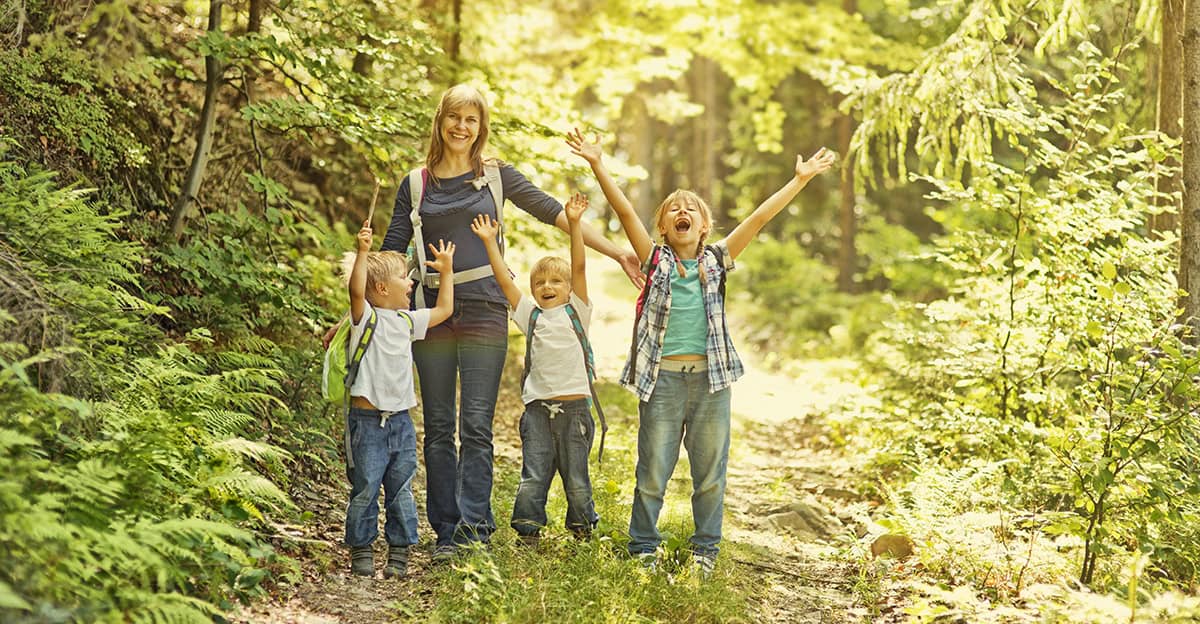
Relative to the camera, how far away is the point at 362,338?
514 cm

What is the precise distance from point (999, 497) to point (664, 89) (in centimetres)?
2244

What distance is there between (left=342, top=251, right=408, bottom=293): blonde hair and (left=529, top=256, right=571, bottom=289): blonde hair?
0.71 metres

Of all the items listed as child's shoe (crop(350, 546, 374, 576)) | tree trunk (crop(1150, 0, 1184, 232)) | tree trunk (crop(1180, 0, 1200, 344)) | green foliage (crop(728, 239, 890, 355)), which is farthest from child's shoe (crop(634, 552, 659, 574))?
green foliage (crop(728, 239, 890, 355))

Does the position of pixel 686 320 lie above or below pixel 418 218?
below

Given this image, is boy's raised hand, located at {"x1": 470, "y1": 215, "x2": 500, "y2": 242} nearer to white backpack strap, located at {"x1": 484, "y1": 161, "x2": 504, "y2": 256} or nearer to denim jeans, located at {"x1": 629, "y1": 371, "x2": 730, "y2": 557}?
white backpack strap, located at {"x1": 484, "y1": 161, "x2": 504, "y2": 256}

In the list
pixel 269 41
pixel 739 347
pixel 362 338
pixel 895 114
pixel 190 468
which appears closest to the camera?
pixel 190 468

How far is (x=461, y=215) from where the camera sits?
17.7 feet

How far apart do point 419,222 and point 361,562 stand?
71.8 inches

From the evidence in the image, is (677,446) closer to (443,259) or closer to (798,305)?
(443,259)

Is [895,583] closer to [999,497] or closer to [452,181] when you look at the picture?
[999,497]

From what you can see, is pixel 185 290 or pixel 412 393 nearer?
pixel 412 393

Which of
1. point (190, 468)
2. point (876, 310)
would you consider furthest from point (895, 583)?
point (876, 310)

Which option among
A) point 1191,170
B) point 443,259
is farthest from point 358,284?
point 1191,170

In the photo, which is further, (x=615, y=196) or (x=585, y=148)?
(x=585, y=148)
